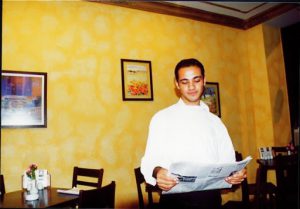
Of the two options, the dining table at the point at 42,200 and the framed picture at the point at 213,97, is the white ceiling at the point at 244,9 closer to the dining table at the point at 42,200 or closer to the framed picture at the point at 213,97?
the framed picture at the point at 213,97

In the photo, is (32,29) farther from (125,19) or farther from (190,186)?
(190,186)

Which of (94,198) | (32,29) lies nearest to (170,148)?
(94,198)

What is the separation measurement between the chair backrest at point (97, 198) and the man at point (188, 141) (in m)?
0.25

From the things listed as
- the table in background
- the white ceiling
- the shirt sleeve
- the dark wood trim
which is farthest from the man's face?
the dark wood trim

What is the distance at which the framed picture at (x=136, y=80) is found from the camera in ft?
10.8

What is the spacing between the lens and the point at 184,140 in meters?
1.52

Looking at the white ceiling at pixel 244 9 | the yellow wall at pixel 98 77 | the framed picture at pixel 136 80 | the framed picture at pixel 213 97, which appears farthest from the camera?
the framed picture at pixel 213 97

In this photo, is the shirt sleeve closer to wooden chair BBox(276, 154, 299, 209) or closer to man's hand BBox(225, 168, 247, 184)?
man's hand BBox(225, 168, 247, 184)

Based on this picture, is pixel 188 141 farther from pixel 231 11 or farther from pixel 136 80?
pixel 231 11

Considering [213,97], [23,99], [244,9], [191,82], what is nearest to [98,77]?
[23,99]

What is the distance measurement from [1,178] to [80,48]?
153 centimetres

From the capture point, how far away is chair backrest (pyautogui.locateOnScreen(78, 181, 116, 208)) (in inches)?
55.6

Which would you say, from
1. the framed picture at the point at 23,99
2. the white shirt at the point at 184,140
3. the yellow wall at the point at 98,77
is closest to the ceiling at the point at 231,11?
the yellow wall at the point at 98,77

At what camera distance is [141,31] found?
3.50 m
